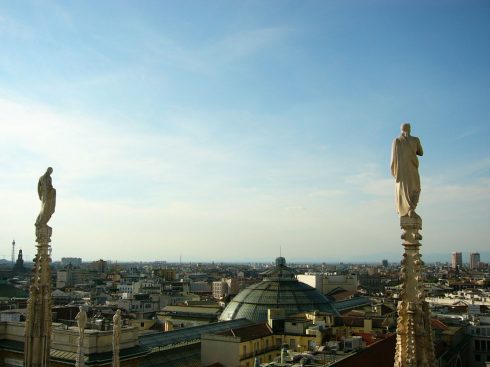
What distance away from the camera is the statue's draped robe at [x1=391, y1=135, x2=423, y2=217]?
738 cm

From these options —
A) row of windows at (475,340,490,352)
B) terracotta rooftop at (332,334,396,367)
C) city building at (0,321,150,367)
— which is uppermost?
city building at (0,321,150,367)

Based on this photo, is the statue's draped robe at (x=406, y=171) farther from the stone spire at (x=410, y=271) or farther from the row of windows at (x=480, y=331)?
the row of windows at (x=480, y=331)

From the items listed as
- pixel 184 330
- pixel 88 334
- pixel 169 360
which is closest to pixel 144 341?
pixel 169 360

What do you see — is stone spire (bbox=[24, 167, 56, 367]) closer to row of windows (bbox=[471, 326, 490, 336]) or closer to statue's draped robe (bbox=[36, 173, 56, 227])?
statue's draped robe (bbox=[36, 173, 56, 227])

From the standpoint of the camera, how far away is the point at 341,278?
118m

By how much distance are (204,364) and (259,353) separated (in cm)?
531

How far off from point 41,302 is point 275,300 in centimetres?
4879

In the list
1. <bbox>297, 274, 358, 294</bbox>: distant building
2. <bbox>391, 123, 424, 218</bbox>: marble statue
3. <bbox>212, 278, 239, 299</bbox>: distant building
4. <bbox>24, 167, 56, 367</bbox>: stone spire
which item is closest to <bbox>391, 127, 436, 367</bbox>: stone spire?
<bbox>391, 123, 424, 218</bbox>: marble statue

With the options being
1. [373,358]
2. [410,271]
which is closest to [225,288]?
[373,358]

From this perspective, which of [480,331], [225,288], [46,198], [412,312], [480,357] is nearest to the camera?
[412,312]

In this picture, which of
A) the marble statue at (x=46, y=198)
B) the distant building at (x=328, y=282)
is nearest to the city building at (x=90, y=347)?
the marble statue at (x=46, y=198)

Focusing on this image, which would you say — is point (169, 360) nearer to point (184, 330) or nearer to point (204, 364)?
point (204, 364)

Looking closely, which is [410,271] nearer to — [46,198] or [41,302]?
[41,302]

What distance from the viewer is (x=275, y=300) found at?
5844cm
